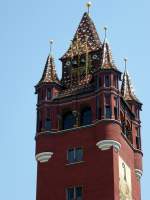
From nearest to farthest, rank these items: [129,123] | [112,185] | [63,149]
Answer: [112,185] → [63,149] → [129,123]

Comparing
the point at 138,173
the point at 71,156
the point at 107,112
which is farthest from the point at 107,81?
the point at 138,173

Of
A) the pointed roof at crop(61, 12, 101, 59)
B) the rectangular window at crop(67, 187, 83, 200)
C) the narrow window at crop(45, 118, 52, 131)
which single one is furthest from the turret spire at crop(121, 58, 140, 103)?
the rectangular window at crop(67, 187, 83, 200)

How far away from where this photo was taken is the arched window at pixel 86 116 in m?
63.0

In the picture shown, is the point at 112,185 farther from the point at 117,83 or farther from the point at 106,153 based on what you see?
the point at 117,83

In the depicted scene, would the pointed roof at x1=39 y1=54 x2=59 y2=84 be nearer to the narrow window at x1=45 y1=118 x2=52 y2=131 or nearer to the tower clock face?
the narrow window at x1=45 y1=118 x2=52 y2=131

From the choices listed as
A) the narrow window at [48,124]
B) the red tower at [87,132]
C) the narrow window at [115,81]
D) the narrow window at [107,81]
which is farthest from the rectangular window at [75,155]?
the narrow window at [115,81]

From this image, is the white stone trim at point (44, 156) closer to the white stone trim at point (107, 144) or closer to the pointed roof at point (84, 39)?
the white stone trim at point (107, 144)

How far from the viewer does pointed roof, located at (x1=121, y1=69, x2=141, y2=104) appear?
69125 mm

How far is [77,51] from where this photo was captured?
Answer: 6962 cm

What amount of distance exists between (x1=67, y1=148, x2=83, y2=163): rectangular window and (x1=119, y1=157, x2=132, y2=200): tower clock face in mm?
3198

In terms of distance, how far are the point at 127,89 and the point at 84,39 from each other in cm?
608

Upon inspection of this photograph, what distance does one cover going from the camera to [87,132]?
61.6 m

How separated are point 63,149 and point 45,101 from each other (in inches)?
199

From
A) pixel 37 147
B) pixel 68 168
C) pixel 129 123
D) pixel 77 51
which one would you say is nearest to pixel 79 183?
pixel 68 168
